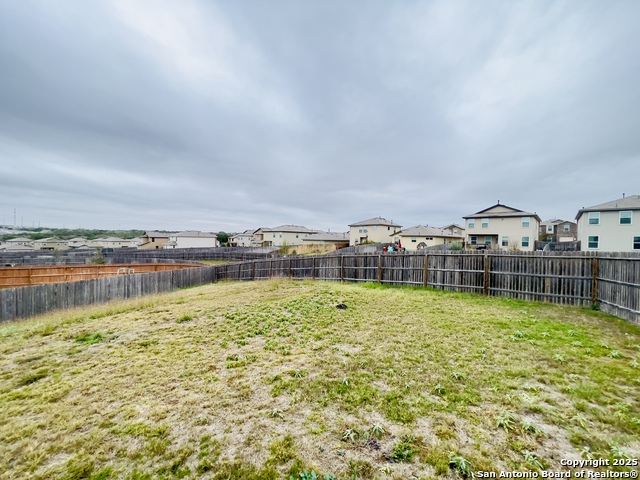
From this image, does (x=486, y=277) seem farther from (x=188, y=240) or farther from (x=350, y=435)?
(x=188, y=240)

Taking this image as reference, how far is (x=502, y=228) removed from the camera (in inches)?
1378

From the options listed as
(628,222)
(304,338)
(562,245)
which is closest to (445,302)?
(304,338)

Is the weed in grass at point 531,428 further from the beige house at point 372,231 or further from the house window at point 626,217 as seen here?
the beige house at point 372,231

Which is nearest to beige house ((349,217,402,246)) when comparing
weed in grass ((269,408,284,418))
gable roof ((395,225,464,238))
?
gable roof ((395,225,464,238))

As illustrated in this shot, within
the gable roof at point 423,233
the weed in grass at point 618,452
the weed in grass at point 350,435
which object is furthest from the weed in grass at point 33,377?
the gable roof at point 423,233

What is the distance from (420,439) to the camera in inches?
121

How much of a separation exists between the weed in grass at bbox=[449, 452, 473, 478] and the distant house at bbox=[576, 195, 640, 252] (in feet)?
101

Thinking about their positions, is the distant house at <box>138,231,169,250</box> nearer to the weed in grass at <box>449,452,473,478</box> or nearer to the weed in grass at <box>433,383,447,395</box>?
the weed in grass at <box>433,383,447,395</box>

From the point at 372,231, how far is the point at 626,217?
3245 cm

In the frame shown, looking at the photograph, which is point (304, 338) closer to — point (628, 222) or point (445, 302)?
point (445, 302)

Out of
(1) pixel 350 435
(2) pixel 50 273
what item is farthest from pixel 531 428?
(2) pixel 50 273

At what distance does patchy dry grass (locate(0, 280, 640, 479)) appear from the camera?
2854mm

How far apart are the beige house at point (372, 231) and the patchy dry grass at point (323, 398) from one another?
43.6 m

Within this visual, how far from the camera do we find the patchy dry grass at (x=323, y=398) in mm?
2854
